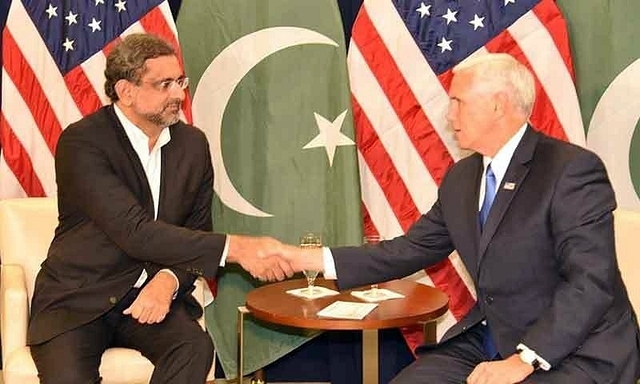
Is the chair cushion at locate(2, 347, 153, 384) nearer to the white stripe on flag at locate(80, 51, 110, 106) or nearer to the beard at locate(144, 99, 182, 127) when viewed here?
the beard at locate(144, 99, 182, 127)

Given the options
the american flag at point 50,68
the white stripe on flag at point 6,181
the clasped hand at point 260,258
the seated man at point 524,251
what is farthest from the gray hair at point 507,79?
the white stripe on flag at point 6,181

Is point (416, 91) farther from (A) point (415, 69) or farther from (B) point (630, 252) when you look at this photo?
(B) point (630, 252)

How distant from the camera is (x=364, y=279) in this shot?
13.1ft

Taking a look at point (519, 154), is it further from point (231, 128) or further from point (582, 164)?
point (231, 128)

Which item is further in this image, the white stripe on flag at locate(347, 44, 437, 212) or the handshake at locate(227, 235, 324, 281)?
the white stripe on flag at locate(347, 44, 437, 212)

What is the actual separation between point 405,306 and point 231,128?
1.53 m

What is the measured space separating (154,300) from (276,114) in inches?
54.9

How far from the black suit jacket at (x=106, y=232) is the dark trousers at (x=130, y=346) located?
7cm

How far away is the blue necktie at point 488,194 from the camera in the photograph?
3592mm

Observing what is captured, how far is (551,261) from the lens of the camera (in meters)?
3.39

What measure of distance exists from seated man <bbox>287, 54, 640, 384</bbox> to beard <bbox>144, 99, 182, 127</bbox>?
1270 millimetres

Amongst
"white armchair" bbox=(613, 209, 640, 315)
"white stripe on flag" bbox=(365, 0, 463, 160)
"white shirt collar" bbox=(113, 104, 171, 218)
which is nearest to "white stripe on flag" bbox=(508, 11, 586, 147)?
"white stripe on flag" bbox=(365, 0, 463, 160)

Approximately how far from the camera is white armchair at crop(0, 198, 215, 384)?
13.5 ft

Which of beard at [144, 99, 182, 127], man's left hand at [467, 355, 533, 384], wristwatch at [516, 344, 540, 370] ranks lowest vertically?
man's left hand at [467, 355, 533, 384]
